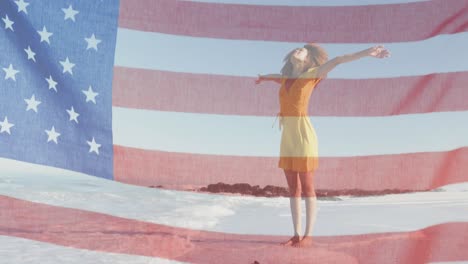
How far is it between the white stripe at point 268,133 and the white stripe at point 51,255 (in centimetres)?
34

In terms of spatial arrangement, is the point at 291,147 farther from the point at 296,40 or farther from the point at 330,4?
the point at 330,4

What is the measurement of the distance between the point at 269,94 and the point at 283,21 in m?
0.21

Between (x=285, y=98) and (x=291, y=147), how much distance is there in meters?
0.14

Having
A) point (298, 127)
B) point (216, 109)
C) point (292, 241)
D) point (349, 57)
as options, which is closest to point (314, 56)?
point (349, 57)

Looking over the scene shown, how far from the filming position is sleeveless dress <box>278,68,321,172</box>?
65.1 inches

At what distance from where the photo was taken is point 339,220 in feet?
5.81

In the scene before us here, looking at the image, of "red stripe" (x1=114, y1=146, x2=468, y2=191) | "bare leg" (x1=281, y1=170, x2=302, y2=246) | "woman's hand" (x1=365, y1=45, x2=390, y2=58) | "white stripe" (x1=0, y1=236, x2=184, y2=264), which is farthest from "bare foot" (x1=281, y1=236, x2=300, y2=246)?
"woman's hand" (x1=365, y1=45, x2=390, y2=58)

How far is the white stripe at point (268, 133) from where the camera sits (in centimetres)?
165

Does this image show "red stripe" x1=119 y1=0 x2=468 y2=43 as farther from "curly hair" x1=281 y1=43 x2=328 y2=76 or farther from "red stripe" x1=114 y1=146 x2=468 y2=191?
"red stripe" x1=114 y1=146 x2=468 y2=191

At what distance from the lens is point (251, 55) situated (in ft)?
5.64

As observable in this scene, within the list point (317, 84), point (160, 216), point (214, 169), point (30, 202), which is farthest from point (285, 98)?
point (30, 202)

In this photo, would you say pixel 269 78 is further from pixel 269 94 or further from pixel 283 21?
pixel 283 21

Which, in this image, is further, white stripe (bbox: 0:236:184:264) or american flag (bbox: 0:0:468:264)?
white stripe (bbox: 0:236:184:264)

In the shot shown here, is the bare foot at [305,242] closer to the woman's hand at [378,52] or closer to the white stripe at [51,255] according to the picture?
the white stripe at [51,255]
